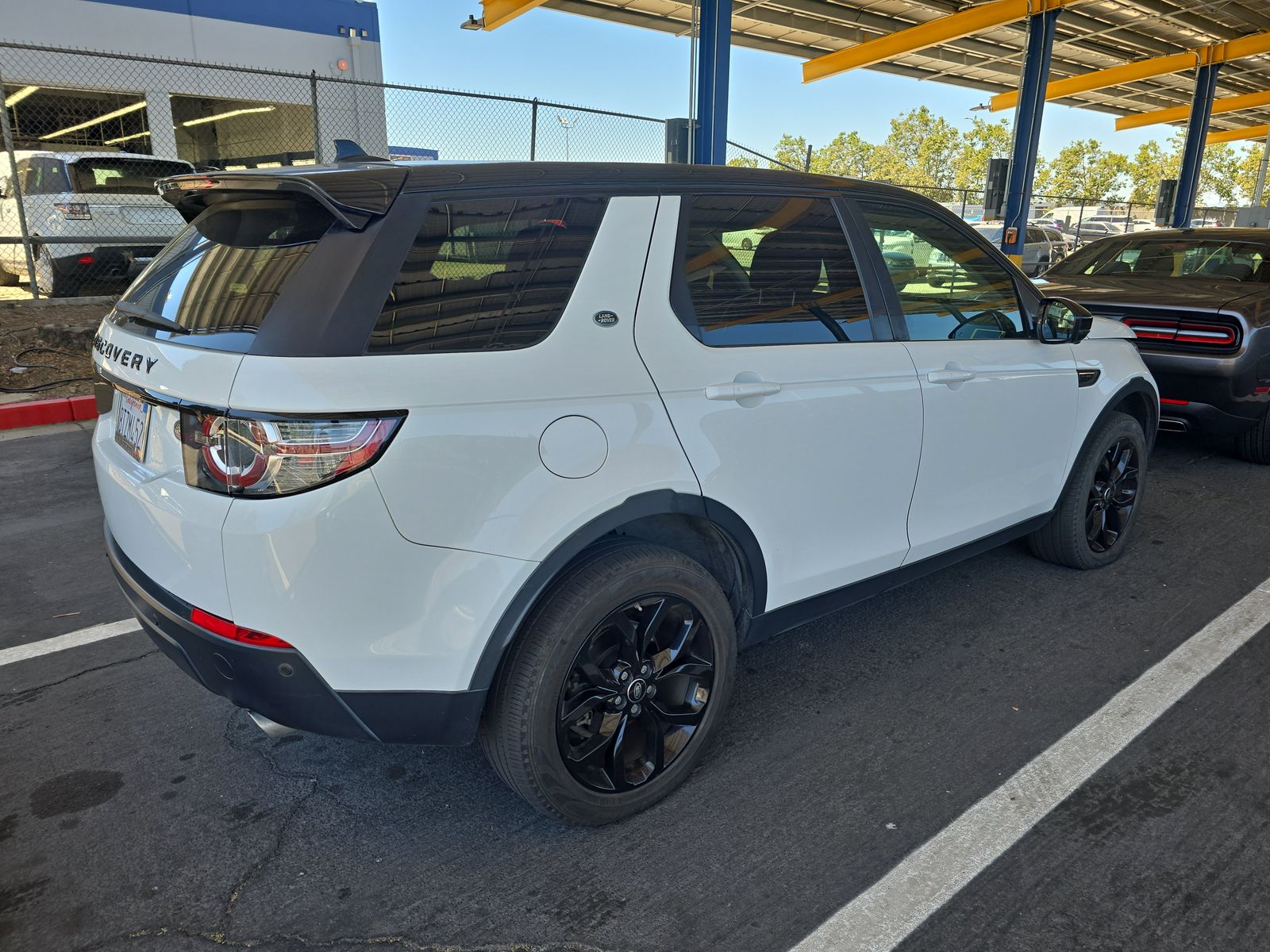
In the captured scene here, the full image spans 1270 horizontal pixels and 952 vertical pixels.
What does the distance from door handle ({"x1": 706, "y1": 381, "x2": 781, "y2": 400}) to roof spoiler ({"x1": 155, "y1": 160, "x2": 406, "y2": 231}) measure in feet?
3.11

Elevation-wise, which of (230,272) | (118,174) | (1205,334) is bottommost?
(1205,334)

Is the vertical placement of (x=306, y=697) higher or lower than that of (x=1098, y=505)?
higher

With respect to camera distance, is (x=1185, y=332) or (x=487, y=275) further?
(x=1185, y=332)

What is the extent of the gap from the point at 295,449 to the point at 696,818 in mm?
1491

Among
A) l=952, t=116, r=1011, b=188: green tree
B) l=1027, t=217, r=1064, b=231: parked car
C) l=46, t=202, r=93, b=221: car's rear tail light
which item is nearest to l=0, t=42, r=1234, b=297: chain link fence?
l=46, t=202, r=93, b=221: car's rear tail light

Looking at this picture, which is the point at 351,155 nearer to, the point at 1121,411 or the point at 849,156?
the point at 1121,411

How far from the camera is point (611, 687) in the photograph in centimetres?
237

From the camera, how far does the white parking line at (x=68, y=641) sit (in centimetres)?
336

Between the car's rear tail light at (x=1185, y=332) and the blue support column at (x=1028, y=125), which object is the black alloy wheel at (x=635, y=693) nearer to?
the car's rear tail light at (x=1185, y=332)

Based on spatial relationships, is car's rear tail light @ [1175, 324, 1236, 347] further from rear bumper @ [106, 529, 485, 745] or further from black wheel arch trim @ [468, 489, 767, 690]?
rear bumper @ [106, 529, 485, 745]

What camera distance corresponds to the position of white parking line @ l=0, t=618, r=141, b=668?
11.0 feet

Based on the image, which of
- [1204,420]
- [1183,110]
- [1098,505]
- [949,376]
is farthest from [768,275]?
[1183,110]

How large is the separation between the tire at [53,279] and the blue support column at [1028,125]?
1376 cm

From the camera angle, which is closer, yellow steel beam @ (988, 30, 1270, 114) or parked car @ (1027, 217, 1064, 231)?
yellow steel beam @ (988, 30, 1270, 114)
